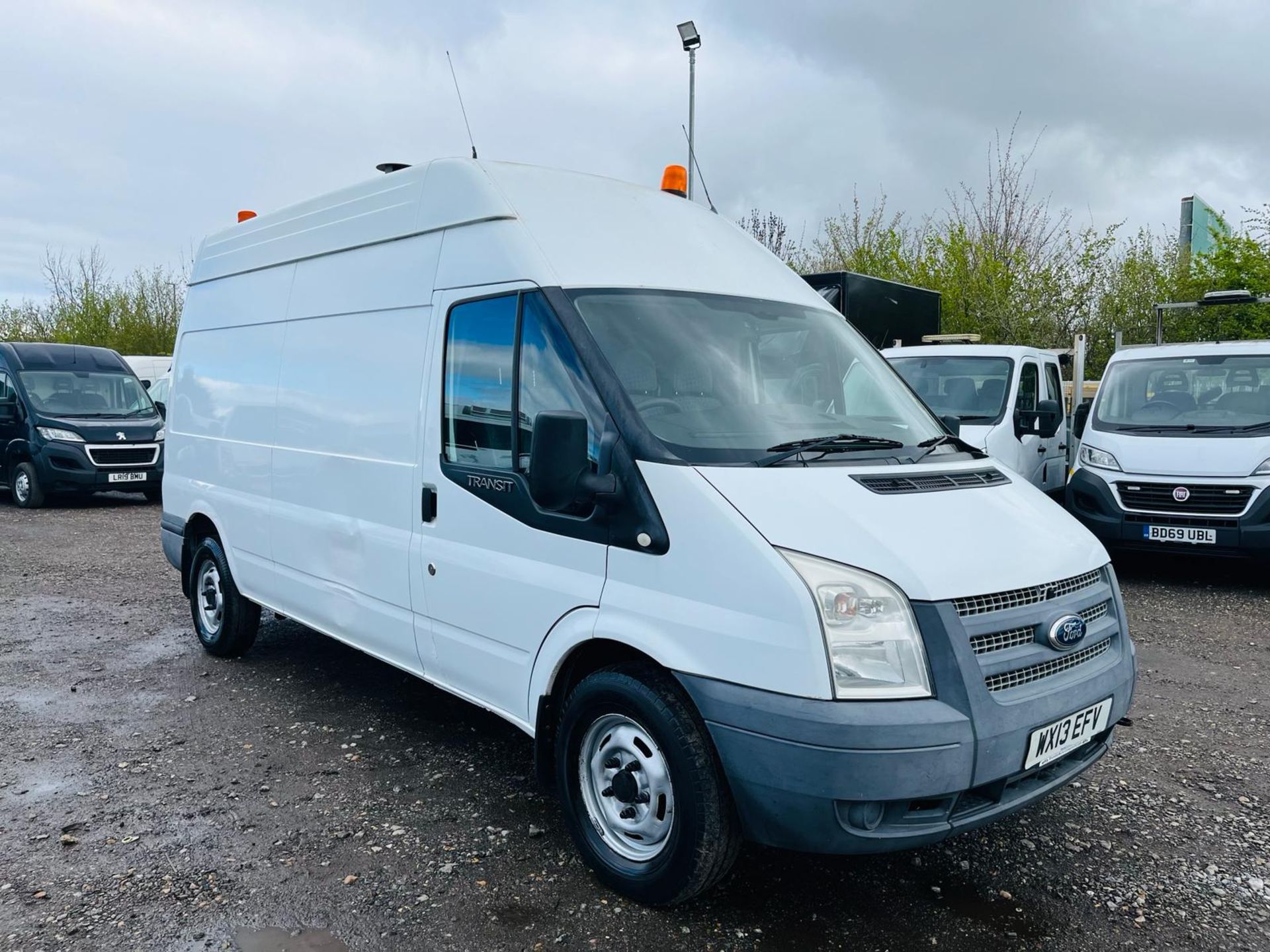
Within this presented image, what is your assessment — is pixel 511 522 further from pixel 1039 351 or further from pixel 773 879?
pixel 1039 351

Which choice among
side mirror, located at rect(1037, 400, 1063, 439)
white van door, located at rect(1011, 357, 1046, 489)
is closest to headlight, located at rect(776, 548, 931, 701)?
side mirror, located at rect(1037, 400, 1063, 439)

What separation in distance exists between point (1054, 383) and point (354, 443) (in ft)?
28.2

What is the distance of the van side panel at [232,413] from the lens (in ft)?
17.5

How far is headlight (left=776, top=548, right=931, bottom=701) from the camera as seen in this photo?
279cm

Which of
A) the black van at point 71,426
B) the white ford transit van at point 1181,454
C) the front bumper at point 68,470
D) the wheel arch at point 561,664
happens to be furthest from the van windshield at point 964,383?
the front bumper at point 68,470

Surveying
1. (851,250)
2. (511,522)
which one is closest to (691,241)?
(511,522)

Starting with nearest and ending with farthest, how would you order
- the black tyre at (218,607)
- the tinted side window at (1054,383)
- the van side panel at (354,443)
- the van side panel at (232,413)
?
the van side panel at (354,443)
the van side panel at (232,413)
the black tyre at (218,607)
the tinted side window at (1054,383)

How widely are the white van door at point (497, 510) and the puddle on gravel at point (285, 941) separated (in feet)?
3.14

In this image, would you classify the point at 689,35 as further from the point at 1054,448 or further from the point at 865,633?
the point at 865,633

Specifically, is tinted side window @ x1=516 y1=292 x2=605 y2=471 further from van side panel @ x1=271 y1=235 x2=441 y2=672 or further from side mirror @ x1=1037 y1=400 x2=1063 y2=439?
side mirror @ x1=1037 y1=400 x2=1063 y2=439

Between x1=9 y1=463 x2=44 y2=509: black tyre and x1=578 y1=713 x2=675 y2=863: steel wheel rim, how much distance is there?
42.7ft

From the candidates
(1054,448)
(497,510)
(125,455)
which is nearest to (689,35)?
(1054,448)

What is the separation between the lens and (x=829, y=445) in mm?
3416

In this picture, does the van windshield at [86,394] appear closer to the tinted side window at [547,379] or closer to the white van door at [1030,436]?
the white van door at [1030,436]
